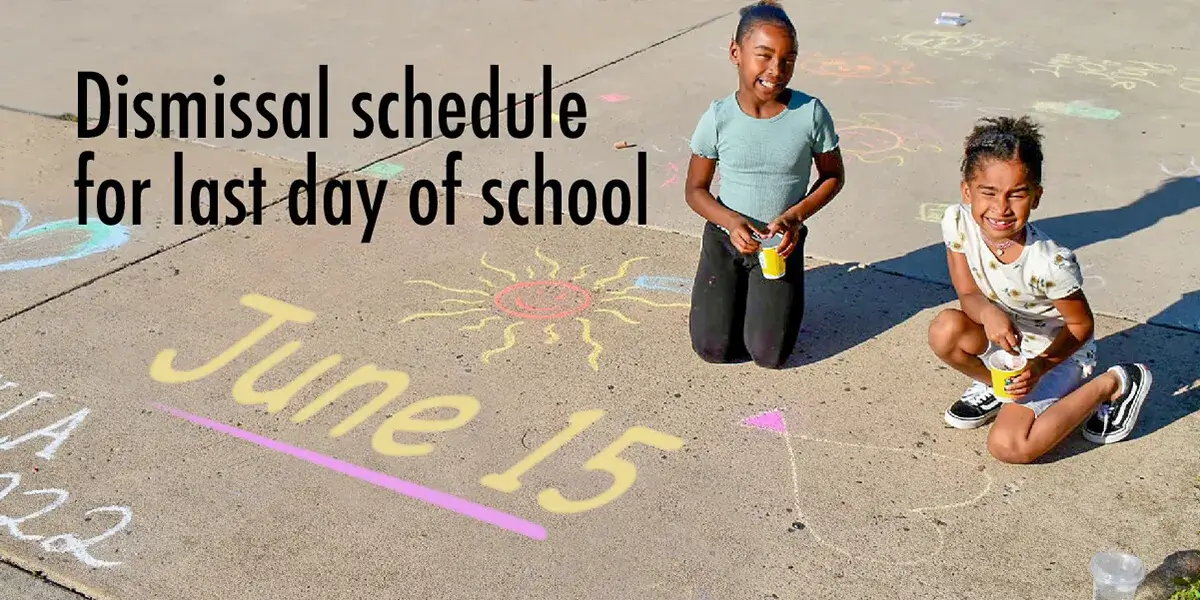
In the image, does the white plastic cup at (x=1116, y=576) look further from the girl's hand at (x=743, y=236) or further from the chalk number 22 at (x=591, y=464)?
the girl's hand at (x=743, y=236)

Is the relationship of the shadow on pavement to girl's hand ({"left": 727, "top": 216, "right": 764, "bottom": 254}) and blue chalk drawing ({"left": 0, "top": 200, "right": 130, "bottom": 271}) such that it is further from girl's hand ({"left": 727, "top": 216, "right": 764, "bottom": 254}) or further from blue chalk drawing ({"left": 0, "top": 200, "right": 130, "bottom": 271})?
blue chalk drawing ({"left": 0, "top": 200, "right": 130, "bottom": 271})

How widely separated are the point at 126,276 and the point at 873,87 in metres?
3.97

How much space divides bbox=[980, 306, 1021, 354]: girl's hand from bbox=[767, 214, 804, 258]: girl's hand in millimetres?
610

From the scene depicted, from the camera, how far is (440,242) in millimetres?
4922

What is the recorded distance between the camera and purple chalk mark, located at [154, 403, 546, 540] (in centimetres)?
321

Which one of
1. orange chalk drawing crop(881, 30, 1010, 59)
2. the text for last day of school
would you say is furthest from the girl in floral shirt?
orange chalk drawing crop(881, 30, 1010, 59)

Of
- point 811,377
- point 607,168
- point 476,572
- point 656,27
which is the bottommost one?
point 476,572

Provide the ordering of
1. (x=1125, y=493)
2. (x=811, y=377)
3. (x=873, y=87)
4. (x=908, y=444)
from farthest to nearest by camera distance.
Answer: (x=873, y=87)
(x=811, y=377)
(x=908, y=444)
(x=1125, y=493)

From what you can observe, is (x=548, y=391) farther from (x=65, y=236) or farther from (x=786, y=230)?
(x=65, y=236)

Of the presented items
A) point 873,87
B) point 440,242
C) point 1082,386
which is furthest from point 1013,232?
point 873,87

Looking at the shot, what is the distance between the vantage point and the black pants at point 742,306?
153 inches

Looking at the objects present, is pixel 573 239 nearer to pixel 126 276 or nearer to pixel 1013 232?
pixel 126 276

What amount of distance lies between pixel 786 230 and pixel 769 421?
0.56 m

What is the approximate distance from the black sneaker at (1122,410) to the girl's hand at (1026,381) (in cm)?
21
